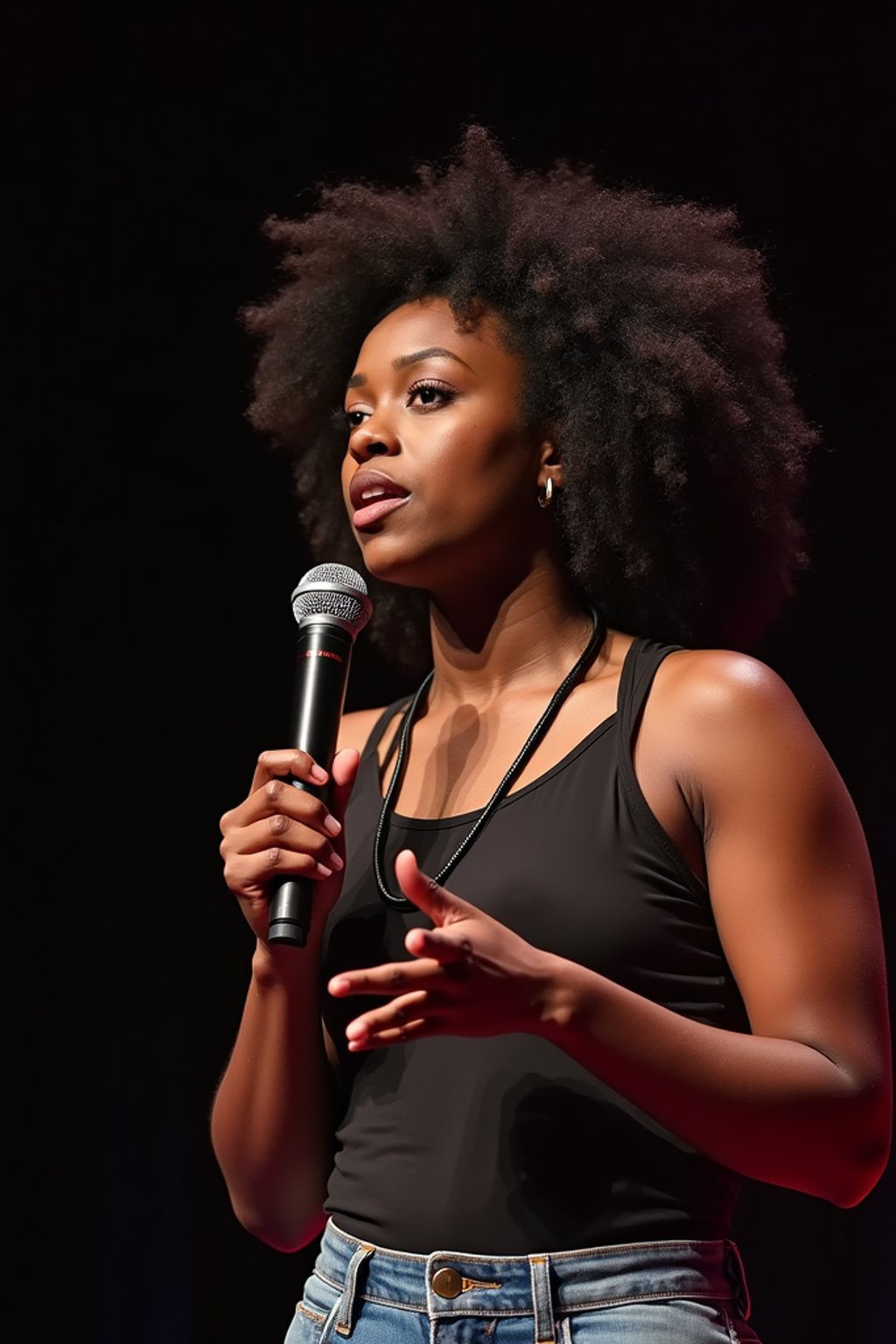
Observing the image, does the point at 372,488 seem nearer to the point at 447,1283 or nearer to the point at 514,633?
the point at 514,633

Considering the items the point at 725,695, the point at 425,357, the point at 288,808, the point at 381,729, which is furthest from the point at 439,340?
the point at 288,808

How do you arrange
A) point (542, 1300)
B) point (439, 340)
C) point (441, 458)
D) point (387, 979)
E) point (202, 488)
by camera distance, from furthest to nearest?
1. point (202, 488)
2. point (439, 340)
3. point (441, 458)
4. point (542, 1300)
5. point (387, 979)

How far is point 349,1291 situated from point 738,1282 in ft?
1.16

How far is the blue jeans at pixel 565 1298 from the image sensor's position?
1205 millimetres

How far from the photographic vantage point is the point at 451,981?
104 cm

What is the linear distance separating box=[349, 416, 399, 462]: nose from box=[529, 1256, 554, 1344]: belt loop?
0.85 m

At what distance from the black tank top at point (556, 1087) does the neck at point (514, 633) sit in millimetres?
182

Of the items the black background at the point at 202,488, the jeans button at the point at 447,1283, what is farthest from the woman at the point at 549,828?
the black background at the point at 202,488

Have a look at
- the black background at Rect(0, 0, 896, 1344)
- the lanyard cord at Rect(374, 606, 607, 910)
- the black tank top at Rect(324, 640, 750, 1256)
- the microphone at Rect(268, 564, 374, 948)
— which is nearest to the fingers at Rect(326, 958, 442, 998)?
the microphone at Rect(268, 564, 374, 948)

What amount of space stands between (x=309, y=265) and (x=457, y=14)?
94 centimetres

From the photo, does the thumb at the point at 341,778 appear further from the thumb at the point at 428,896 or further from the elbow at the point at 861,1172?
Result: the elbow at the point at 861,1172

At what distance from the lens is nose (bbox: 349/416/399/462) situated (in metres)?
1.61

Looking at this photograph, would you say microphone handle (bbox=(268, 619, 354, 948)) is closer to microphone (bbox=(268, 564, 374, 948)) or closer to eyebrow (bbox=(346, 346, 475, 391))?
microphone (bbox=(268, 564, 374, 948))

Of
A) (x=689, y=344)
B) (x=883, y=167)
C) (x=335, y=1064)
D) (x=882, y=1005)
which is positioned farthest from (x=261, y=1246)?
(x=883, y=167)
